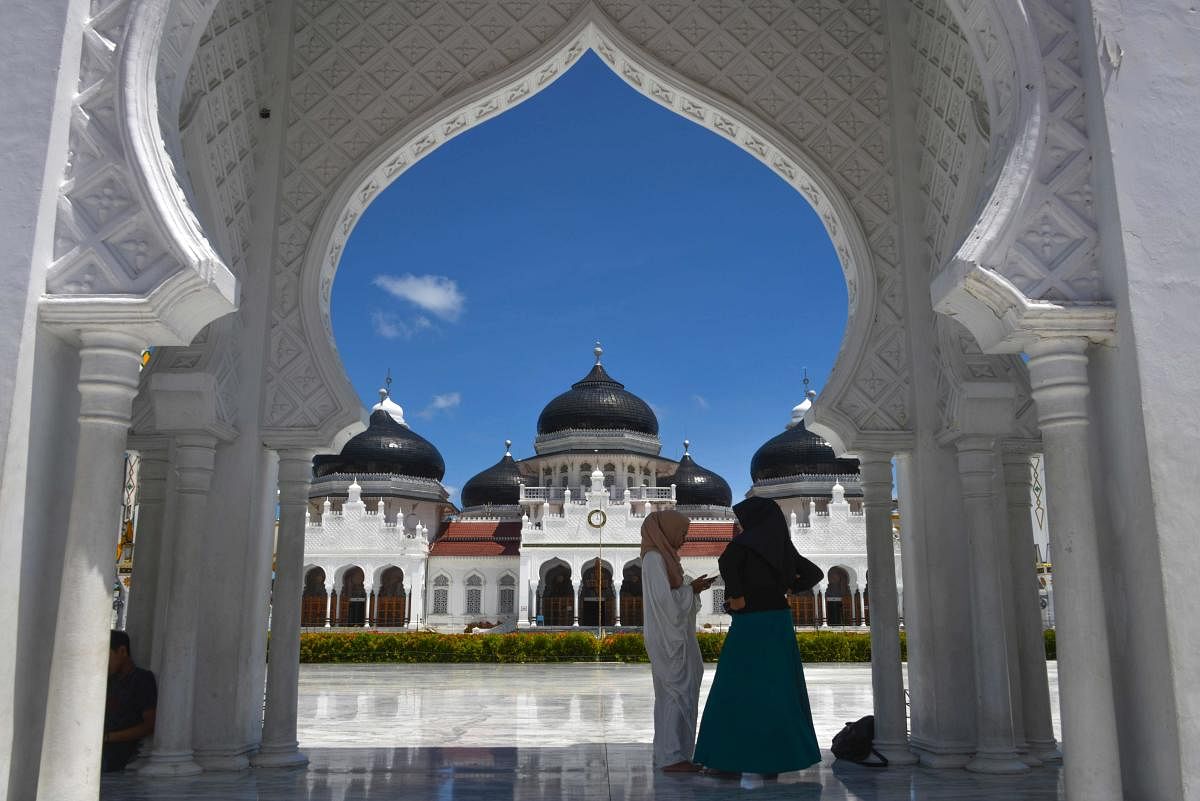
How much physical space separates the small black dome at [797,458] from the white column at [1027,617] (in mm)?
34300

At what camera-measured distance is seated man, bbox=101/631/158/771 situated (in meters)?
4.84

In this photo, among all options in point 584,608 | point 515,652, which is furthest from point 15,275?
point 584,608

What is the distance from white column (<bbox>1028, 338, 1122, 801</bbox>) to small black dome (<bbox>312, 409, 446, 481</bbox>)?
3944 centimetres

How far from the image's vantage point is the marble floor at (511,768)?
14.7 feet

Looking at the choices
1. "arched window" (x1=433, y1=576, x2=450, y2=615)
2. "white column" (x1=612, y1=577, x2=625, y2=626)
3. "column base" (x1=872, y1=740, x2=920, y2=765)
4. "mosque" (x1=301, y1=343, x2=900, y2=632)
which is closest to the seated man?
"column base" (x1=872, y1=740, x2=920, y2=765)

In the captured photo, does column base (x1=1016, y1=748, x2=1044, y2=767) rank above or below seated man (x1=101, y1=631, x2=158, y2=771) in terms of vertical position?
below

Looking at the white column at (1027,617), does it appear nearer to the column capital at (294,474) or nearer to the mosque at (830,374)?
the mosque at (830,374)

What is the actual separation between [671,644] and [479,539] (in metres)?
33.6

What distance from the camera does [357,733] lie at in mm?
6984

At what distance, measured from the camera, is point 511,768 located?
5336 millimetres

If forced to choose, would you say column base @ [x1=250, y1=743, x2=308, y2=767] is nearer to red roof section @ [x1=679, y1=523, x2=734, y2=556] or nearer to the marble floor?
the marble floor

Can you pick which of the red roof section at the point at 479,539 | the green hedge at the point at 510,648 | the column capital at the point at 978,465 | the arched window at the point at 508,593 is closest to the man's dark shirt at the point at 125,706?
the column capital at the point at 978,465

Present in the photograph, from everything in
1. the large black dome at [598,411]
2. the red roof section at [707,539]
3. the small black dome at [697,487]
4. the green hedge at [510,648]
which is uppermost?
the large black dome at [598,411]

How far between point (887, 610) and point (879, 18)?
11.6 ft
